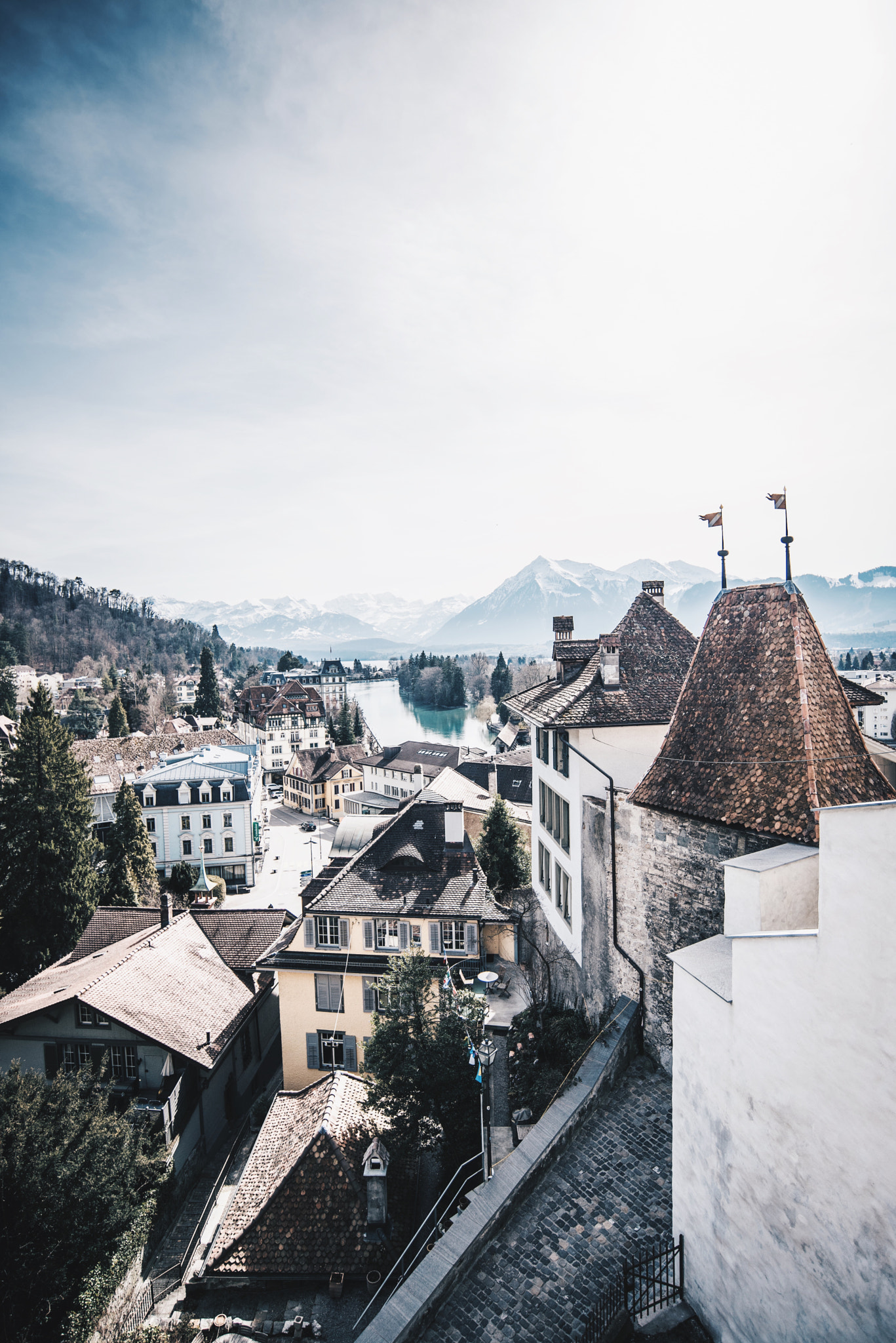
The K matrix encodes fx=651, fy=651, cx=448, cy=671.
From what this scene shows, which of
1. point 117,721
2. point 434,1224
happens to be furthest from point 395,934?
point 117,721

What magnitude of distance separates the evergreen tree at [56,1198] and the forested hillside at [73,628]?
130m

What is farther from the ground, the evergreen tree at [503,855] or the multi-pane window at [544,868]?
the multi-pane window at [544,868]

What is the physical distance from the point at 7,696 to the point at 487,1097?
81.8 m

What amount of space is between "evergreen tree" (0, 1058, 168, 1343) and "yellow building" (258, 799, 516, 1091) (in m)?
5.72

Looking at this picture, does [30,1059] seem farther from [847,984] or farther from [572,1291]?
[847,984]

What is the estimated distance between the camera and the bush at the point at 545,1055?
43.4 feet

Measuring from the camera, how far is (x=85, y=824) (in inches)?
1199

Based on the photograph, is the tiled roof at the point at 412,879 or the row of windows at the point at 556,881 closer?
the row of windows at the point at 556,881

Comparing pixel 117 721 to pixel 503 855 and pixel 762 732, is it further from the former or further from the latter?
pixel 762 732

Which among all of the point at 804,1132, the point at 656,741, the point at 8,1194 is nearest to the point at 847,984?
the point at 804,1132

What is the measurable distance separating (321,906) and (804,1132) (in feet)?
50.3

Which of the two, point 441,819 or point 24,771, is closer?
point 441,819

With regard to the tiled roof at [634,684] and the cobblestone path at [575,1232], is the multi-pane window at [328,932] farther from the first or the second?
the cobblestone path at [575,1232]

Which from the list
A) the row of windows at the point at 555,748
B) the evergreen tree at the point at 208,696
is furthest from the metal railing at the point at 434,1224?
the evergreen tree at the point at 208,696
